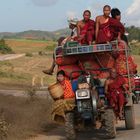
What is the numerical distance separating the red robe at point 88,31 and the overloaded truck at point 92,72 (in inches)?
15.1

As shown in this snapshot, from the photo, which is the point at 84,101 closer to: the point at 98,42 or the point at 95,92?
the point at 95,92

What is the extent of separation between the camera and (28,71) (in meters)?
61.0

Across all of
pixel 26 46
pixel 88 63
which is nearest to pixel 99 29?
pixel 88 63

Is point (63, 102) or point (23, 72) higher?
point (23, 72)

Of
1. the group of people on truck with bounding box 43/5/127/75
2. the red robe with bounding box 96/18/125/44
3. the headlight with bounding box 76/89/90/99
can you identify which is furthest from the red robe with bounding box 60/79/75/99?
the red robe with bounding box 96/18/125/44

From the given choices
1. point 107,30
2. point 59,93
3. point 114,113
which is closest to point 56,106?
point 59,93

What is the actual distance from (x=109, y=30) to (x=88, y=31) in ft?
1.82

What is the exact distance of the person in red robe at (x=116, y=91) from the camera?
46.5 feet

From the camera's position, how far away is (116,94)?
14.2 metres

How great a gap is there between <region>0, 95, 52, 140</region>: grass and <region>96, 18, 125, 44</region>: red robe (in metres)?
3.14

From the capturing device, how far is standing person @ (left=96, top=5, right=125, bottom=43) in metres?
15.2

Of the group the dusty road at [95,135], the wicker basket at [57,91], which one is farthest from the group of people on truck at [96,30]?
the dusty road at [95,135]

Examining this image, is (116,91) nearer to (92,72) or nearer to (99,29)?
(92,72)

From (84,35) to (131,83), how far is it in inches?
69.2
